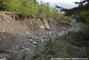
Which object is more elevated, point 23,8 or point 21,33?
point 23,8

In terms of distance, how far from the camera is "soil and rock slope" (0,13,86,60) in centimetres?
1319

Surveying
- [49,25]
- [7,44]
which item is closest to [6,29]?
[7,44]

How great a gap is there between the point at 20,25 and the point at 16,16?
4.90ft

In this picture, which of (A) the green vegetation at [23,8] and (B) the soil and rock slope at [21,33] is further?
(A) the green vegetation at [23,8]

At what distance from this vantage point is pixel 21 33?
20000 millimetres

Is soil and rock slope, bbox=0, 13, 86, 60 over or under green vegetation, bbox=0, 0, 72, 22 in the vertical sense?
under

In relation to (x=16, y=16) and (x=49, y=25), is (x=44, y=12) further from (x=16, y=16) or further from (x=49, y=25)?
(x=16, y=16)

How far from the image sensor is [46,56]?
20.4 feet

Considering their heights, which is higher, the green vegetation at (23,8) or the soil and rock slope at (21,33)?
the green vegetation at (23,8)

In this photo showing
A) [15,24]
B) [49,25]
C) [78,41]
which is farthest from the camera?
[49,25]

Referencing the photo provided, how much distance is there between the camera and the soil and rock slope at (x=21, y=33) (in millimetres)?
13188

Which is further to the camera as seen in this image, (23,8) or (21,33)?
(23,8)

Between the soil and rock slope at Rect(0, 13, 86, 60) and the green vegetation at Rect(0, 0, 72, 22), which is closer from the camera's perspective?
the soil and rock slope at Rect(0, 13, 86, 60)

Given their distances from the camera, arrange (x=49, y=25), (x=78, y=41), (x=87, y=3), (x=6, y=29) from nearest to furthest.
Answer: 1. (x=87, y=3)
2. (x=78, y=41)
3. (x=6, y=29)
4. (x=49, y=25)
